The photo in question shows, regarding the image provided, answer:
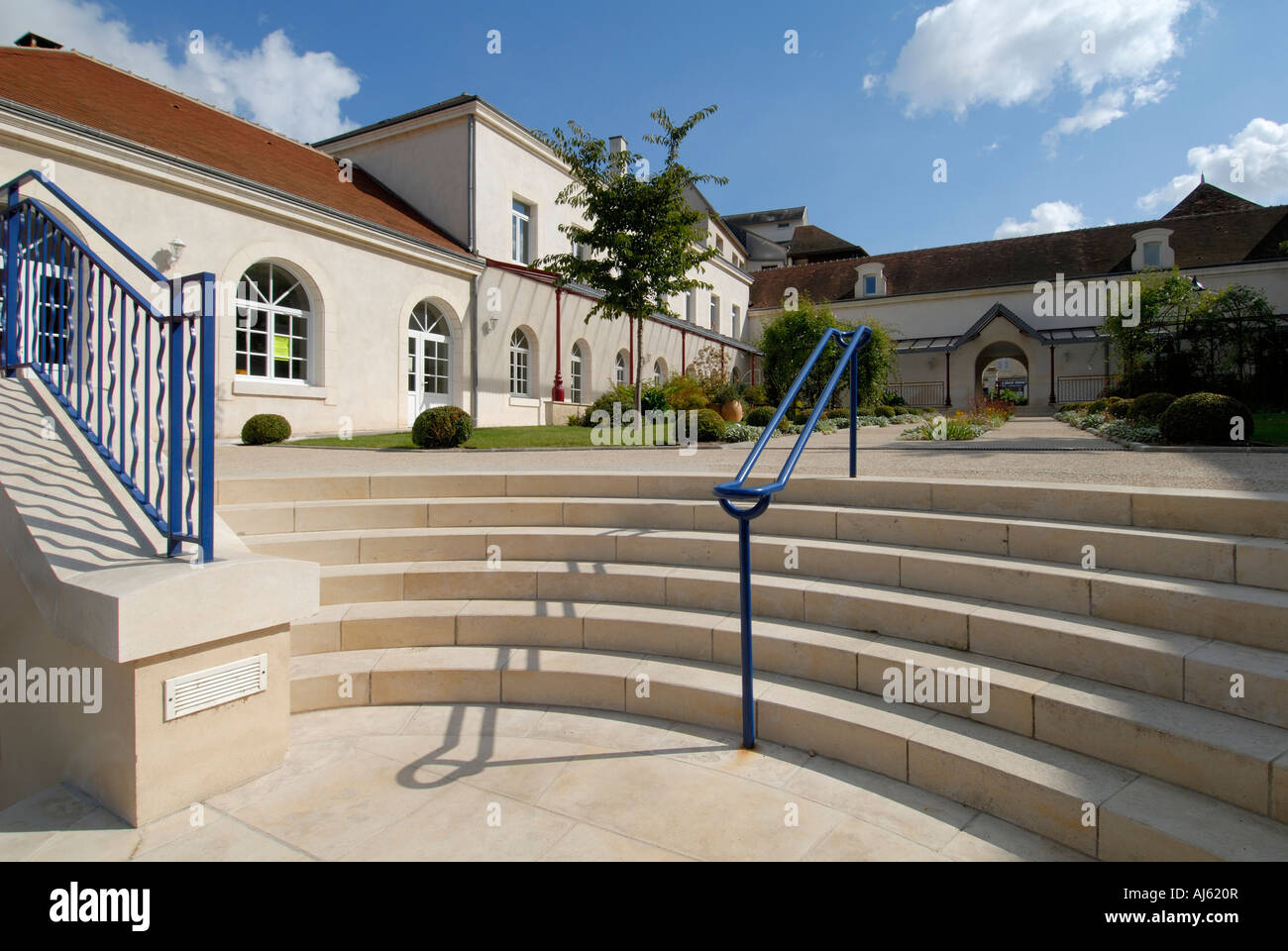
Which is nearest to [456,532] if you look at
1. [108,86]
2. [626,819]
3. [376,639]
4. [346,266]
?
[376,639]

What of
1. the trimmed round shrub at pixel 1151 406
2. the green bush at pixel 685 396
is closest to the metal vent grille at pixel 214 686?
the green bush at pixel 685 396

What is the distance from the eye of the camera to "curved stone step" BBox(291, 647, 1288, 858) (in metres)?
2.45

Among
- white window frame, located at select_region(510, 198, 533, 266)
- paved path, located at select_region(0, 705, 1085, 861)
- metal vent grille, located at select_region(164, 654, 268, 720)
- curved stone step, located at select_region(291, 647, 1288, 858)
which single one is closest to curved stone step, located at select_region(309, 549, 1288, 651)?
curved stone step, located at select_region(291, 647, 1288, 858)

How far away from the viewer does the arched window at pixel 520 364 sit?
17.7 m

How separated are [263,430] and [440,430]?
10.6ft

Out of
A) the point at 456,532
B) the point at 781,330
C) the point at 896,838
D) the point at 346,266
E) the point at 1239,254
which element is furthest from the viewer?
the point at 1239,254

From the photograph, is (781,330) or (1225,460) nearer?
(1225,460)

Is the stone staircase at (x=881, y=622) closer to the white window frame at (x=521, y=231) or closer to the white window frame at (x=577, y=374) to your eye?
the white window frame at (x=577, y=374)

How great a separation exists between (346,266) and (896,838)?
14.0m

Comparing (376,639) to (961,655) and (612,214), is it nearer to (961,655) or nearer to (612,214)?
(961,655)

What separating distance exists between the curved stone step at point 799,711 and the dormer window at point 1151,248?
32.6 m

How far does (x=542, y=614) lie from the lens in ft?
13.4

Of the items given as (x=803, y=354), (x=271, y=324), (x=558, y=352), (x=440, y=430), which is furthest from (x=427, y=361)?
(x=803, y=354)

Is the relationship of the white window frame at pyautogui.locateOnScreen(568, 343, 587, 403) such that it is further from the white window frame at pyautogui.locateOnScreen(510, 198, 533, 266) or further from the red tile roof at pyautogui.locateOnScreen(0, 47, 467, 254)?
the red tile roof at pyautogui.locateOnScreen(0, 47, 467, 254)
